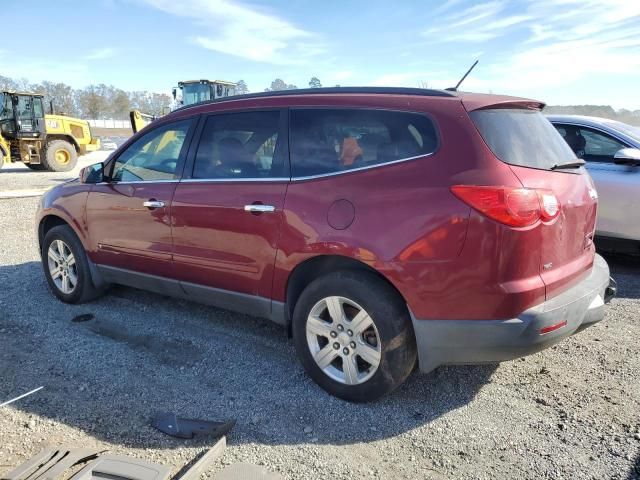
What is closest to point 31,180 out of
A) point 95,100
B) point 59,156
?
point 59,156

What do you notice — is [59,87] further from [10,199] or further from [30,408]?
[30,408]

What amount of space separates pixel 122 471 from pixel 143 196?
2284 millimetres

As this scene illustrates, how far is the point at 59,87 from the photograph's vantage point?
83562 millimetres

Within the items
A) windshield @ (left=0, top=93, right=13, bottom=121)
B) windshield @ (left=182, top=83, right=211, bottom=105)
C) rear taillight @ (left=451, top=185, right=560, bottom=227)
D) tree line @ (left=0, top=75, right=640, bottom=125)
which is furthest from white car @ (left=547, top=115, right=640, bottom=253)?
tree line @ (left=0, top=75, right=640, bottom=125)

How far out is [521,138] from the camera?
2980mm

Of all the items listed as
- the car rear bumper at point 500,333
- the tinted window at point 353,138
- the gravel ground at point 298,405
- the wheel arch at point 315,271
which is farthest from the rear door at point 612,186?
the wheel arch at point 315,271

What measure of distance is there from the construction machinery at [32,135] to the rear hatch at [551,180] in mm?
19415

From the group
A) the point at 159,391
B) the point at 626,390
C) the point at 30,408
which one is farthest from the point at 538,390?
the point at 30,408

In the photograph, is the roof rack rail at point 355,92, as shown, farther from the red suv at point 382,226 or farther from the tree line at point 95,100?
the tree line at point 95,100

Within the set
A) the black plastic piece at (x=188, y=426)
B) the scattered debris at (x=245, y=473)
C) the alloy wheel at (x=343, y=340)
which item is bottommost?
the scattered debris at (x=245, y=473)

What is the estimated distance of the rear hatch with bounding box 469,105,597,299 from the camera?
2785 millimetres

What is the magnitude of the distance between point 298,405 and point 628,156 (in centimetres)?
456

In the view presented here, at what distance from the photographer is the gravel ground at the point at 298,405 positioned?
2670mm

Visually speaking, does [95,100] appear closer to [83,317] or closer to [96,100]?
[96,100]
